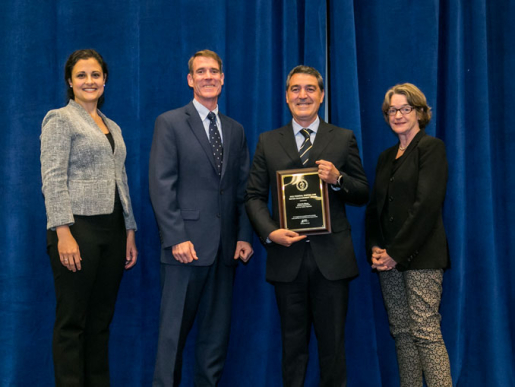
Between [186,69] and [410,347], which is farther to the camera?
[186,69]

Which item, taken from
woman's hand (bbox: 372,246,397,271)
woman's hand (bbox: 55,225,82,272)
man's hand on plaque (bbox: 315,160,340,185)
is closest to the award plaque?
man's hand on plaque (bbox: 315,160,340,185)

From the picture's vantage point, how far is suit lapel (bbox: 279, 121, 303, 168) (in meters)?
2.37

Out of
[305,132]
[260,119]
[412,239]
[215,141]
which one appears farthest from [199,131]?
[412,239]

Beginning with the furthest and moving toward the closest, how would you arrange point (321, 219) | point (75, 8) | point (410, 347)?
1. point (75, 8)
2. point (410, 347)
3. point (321, 219)

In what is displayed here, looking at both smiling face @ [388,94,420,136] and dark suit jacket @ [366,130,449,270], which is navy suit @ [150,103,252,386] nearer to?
dark suit jacket @ [366,130,449,270]

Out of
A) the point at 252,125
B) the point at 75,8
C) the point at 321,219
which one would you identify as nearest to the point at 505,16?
the point at 252,125

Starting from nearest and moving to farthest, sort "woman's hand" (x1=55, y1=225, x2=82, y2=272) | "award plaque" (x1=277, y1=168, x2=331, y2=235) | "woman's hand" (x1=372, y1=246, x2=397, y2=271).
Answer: "woman's hand" (x1=55, y1=225, x2=82, y2=272)
"award plaque" (x1=277, y1=168, x2=331, y2=235)
"woman's hand" (x1=372, y1=246, x2=397, y2=271)

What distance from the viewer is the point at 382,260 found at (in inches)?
93.9

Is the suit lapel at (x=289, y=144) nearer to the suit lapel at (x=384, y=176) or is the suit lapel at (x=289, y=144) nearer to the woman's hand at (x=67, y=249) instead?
the suit lapel at (x=384, y=176)

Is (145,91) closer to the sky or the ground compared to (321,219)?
closer to the sky

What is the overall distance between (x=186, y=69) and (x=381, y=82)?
128 cm

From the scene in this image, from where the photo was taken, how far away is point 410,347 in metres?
2.43

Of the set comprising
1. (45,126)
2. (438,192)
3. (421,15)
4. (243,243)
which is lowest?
(243,243)

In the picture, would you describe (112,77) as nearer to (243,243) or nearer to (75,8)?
(75,8)
